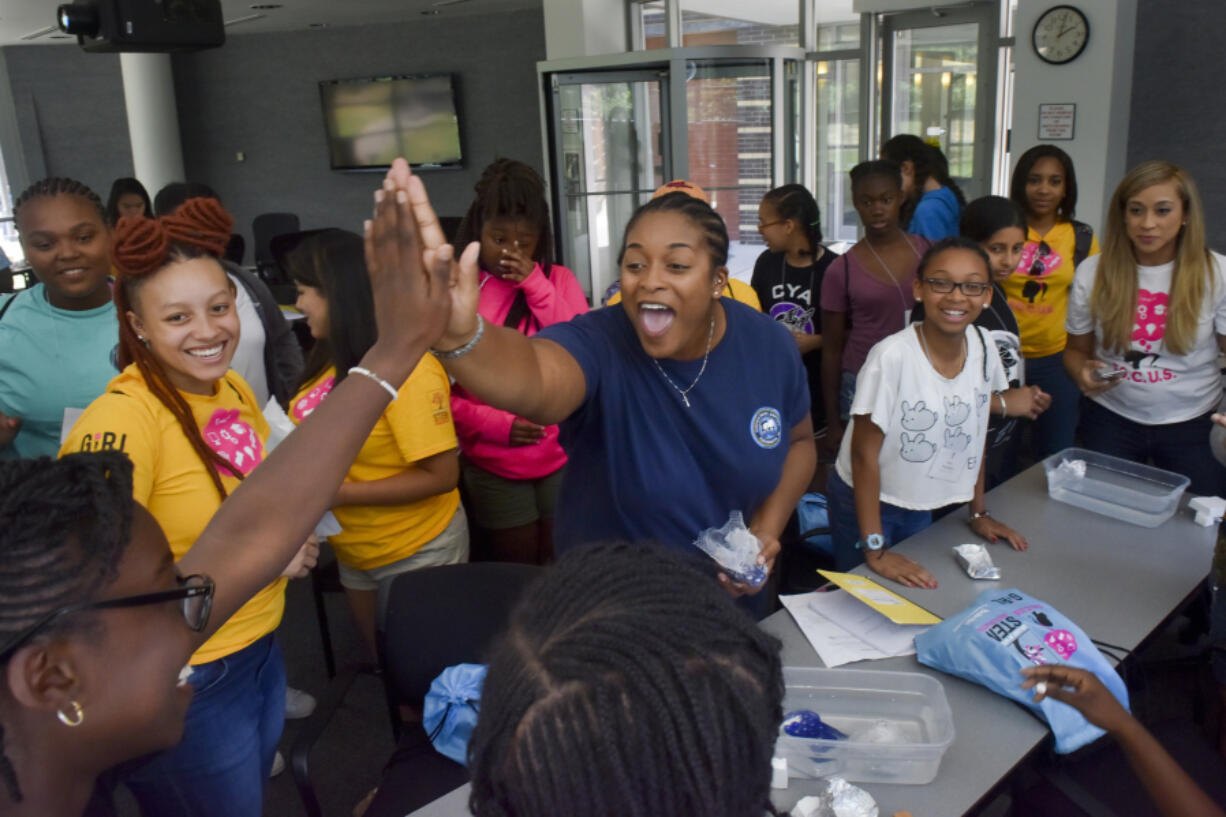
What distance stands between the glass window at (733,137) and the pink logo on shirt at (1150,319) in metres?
3.29

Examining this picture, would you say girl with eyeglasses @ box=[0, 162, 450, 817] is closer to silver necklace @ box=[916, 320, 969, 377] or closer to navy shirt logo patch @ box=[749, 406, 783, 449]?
navy shirt logo patch @ box=[749, 406, 783, 449]

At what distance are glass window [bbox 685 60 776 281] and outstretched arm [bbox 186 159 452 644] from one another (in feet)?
16.5

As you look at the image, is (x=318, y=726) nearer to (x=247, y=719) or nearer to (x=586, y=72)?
(x=247, y=719)

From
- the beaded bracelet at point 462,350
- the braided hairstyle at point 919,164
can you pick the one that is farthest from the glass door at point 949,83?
the beaded bracelet at point 462,350

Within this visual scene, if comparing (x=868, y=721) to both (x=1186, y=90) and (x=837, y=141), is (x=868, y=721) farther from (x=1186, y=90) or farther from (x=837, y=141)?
(x=837, y=141)

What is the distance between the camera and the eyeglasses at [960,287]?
224cm

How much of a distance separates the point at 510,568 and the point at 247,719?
23.8 inches

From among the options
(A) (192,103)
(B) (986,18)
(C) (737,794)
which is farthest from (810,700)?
(A) (192,103)

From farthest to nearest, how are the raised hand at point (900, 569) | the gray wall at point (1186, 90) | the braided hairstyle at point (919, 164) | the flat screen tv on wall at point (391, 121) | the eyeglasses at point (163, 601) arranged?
the flat screen tv on wall at point (391, 121)
the gray wall at point (1186, 90)
the braided hairstyle at point (919, 164)
the raised hand at point (900, 569)
the eyeglasses at point (163, 601)

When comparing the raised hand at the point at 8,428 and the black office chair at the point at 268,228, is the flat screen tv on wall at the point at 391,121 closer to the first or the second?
the black office chair at the point at 268,228

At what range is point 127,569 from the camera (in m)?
0.89

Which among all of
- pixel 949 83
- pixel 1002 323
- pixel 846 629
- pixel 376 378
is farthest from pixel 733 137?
pixel 376 378

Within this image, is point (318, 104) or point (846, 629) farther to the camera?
point (318, 104)

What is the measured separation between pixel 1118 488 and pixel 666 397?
5.08 feet
